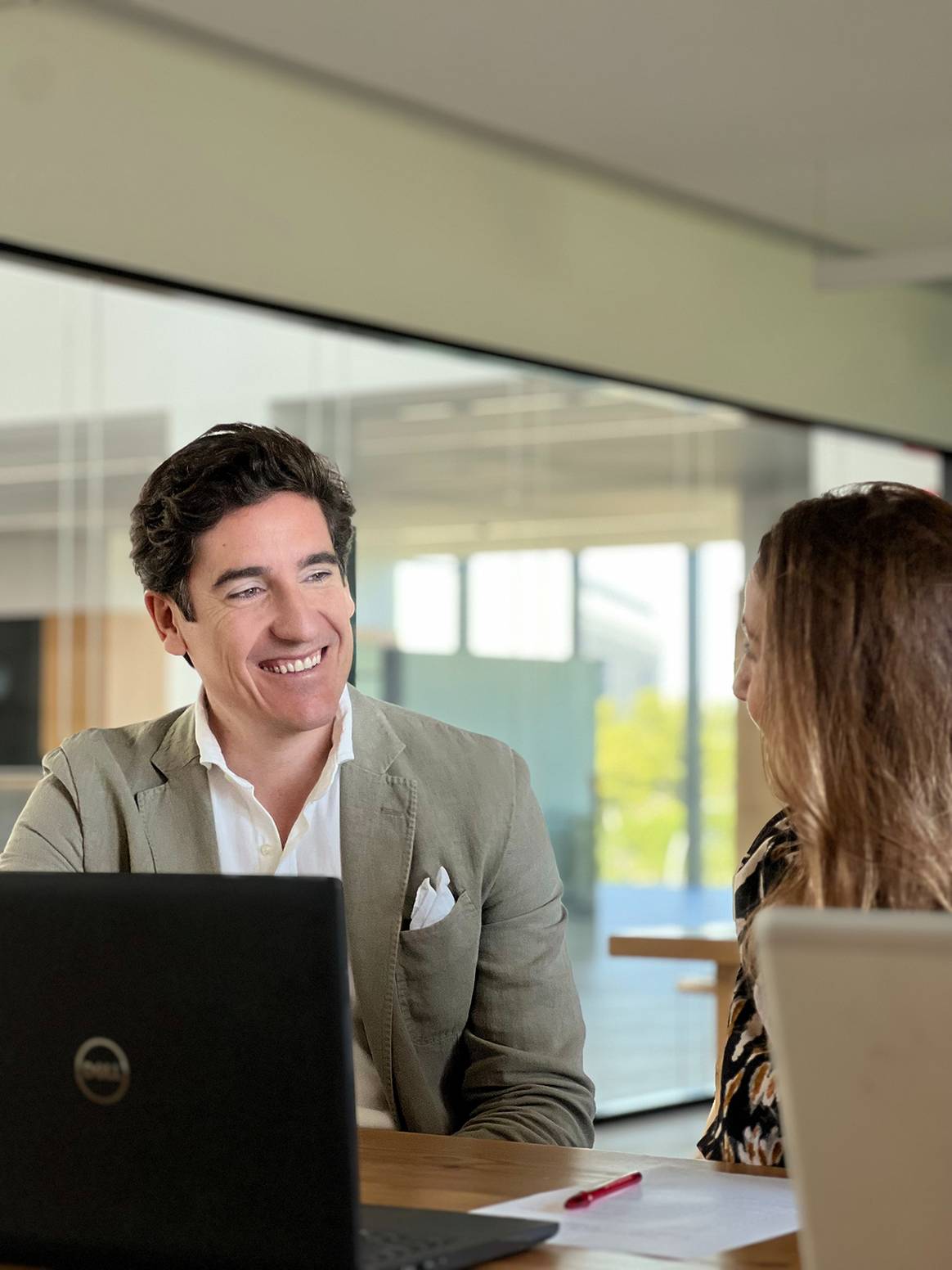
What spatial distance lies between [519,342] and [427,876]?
3.50 m

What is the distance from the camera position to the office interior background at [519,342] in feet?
14.4

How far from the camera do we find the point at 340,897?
1.25 metres

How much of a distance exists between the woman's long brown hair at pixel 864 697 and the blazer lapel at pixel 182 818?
78 centimetres

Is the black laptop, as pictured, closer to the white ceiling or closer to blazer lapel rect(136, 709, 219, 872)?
blazer lapel rect(136, 709, 219, 872)

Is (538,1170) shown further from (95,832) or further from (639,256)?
(639,256)

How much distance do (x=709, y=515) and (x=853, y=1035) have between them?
554cm

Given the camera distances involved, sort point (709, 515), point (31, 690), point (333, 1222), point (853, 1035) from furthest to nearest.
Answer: point (709, 515) < point (31, 690) < point (333, 1222) < point (853, 1035)

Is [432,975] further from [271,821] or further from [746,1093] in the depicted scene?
[746,1093]

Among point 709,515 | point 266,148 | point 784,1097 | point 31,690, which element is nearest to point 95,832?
point 784,1097

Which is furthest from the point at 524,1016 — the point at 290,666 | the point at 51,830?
the point at 51,830

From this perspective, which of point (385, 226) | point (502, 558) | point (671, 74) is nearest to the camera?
point (671, 74)

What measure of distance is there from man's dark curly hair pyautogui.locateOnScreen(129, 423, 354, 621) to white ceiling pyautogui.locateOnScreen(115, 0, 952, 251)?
7.67 ft

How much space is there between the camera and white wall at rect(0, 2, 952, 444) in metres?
4.28

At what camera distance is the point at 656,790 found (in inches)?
246
